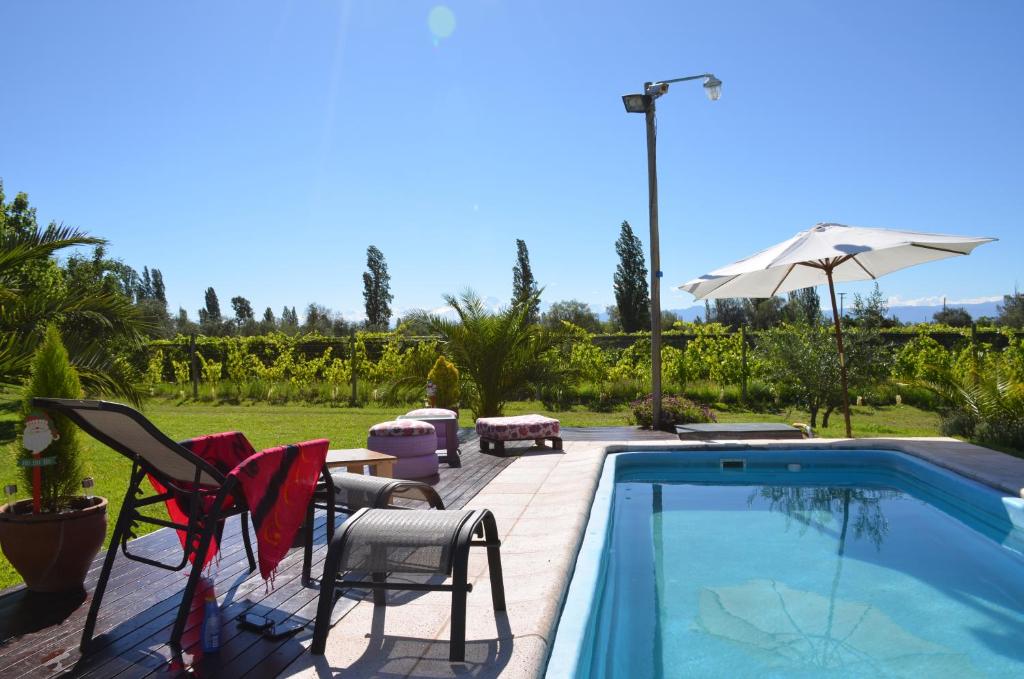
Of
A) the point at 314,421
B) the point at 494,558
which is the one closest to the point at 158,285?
the point at 314,421

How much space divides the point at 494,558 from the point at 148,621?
5.29ft

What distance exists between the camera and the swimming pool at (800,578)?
3.52 meters

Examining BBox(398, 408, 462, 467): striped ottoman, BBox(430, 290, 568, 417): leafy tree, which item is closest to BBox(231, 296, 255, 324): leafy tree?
BBox(430, 290, 568, 417): leafy tree

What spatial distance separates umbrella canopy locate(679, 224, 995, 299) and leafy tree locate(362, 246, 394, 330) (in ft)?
143

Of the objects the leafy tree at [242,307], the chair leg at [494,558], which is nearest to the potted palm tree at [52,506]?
the chair leg at [494,558]

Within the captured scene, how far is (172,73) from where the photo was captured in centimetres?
935

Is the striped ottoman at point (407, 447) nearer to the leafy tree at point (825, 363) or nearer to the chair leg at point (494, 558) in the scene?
the chair leg at point (494, 558)

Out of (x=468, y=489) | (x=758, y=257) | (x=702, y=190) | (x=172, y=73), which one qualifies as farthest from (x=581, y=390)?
(x=172, y=73)

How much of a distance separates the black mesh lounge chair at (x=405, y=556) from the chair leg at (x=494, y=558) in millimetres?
104

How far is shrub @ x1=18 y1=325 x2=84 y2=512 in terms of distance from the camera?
11.7 feet

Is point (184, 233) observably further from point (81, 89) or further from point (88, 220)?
point (88, 220)

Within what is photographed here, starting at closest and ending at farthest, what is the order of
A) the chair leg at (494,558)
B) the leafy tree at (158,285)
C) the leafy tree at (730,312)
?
the chair leg at (494,558) < the leafy tree at (730,312) < the leafy tree at (158,285)

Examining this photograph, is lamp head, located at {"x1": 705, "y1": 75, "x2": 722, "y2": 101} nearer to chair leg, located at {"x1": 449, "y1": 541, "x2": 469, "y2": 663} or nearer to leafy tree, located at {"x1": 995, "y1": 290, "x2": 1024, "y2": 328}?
chair leg, located at {"x1": 449, "y1": 541, "x2": 469, "y2": 663}

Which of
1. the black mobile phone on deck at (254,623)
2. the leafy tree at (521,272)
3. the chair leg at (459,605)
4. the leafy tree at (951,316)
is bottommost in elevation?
the black mobile phone on deck at (254,623)
